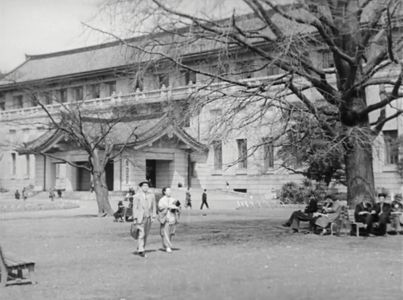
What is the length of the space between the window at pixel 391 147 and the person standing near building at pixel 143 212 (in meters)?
25.8

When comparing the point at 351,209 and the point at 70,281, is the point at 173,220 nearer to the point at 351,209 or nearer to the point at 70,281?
the point at 70,281

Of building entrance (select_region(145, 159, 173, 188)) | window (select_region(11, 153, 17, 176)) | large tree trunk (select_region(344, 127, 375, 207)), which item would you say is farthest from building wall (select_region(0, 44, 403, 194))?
large tree trunk (select_region(344, 127, 375, 207))

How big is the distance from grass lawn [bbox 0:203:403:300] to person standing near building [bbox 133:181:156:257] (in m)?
0.32

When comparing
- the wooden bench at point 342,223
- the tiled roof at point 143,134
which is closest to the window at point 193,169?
the tiled roof at point 143,134

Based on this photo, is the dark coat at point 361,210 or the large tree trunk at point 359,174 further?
the large tree trunk at point 359,174

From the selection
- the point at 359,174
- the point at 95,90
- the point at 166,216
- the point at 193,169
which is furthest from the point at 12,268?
the point at 95,90

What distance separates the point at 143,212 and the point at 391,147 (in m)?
28.0

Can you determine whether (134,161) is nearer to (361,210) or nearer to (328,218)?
(328,218)

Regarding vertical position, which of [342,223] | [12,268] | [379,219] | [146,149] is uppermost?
[146,149]

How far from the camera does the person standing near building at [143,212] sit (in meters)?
12.2

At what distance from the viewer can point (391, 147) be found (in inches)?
1465

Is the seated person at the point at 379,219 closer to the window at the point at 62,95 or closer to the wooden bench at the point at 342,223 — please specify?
the wooden bench at the point at 342,223

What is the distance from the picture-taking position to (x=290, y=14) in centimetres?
1412

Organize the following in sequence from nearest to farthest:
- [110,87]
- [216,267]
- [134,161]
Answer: [216,267], [134,161], [110,87]
